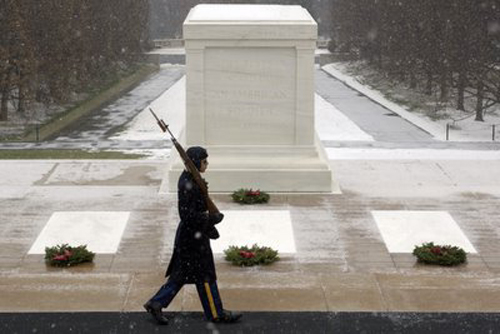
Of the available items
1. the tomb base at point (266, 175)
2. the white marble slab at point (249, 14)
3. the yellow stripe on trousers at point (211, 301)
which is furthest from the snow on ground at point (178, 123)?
the yellow stripe on trousers at point (211, 301)

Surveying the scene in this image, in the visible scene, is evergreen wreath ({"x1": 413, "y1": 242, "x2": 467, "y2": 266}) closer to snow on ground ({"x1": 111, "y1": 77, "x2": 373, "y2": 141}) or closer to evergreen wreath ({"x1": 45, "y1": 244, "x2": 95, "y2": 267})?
evergreen wreath ({"x1": 45, "y1": 244, "x2": 95, "y2": 267})

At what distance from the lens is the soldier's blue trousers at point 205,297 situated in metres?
9.12

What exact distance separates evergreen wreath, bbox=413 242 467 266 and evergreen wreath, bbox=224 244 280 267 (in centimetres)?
192

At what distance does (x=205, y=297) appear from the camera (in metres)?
9.14

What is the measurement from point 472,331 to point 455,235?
4.05m

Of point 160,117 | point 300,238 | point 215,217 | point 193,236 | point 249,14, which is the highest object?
point 249,14

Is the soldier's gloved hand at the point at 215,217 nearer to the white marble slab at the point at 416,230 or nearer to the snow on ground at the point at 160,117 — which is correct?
the white marble slab at the point at 416,230

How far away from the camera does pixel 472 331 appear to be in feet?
30.0

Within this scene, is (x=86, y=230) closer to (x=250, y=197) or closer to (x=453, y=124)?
(x=250, y=197)

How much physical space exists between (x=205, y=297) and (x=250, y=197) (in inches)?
230

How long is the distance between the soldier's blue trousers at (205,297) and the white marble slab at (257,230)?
310cm

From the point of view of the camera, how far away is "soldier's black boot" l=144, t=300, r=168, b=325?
919 cm

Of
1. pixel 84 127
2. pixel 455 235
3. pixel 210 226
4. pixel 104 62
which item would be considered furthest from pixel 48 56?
pixel 210 226

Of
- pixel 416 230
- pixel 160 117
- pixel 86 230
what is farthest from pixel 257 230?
pixel 160 117
